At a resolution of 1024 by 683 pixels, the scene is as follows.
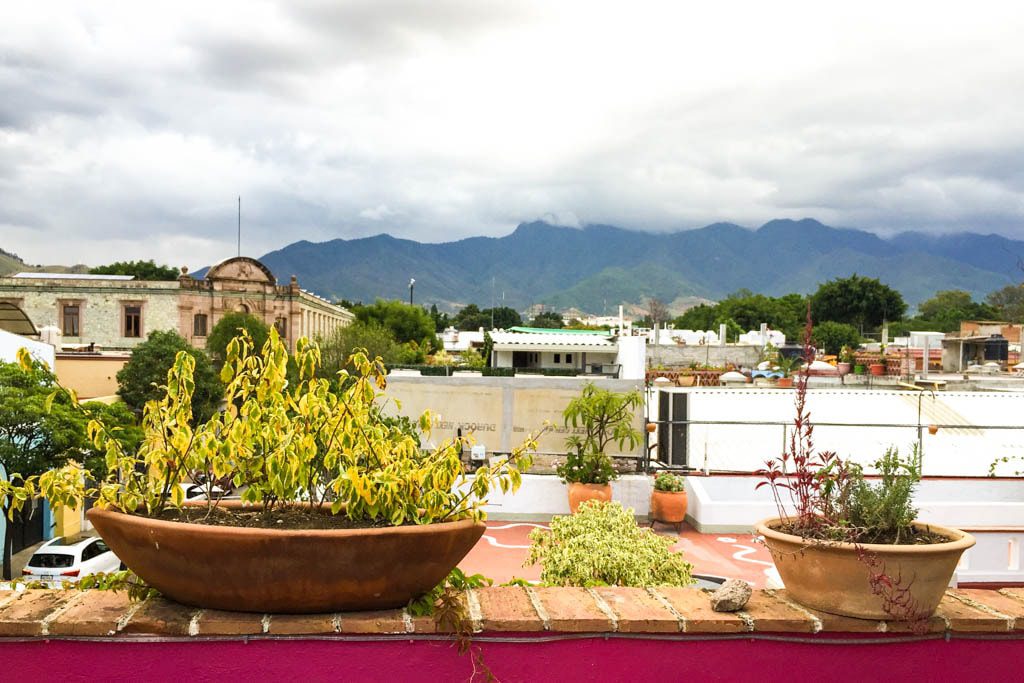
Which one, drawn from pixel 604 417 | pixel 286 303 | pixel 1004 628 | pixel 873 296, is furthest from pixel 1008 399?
pixel 873 296

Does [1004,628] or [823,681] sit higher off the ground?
[1004,628]

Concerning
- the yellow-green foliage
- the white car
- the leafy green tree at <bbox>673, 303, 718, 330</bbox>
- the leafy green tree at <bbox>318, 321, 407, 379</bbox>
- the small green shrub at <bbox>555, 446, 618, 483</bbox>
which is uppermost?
the leafy green tree at <bbox>673, 303, 718, 330</bbox>

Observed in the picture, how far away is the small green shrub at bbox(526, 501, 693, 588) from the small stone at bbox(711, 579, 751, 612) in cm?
221

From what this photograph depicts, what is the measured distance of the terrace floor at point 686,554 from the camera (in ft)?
30.6

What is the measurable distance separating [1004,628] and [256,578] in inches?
85.4

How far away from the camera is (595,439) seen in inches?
533

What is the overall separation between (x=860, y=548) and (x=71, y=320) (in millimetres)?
59136

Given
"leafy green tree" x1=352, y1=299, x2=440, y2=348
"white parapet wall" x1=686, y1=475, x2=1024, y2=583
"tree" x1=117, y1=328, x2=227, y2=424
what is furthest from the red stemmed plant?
"leafy green tree" x1=352, y1=299, x2=440, y2=348

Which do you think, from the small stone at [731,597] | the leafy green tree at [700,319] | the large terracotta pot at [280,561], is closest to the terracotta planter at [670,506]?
the small stone at [731,597]

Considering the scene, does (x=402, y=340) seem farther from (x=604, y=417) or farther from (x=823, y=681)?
(x=823, y=681)

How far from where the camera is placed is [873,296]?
83812 mm

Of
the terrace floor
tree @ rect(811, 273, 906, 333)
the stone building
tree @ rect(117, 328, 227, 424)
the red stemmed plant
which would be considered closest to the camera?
the red stemmed plant

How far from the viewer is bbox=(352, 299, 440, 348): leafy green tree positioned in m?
66.1

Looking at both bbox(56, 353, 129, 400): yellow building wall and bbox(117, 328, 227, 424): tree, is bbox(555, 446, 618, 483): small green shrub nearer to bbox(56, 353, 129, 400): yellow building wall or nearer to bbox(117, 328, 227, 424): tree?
bbox(117, 328, 227, 424): tree
